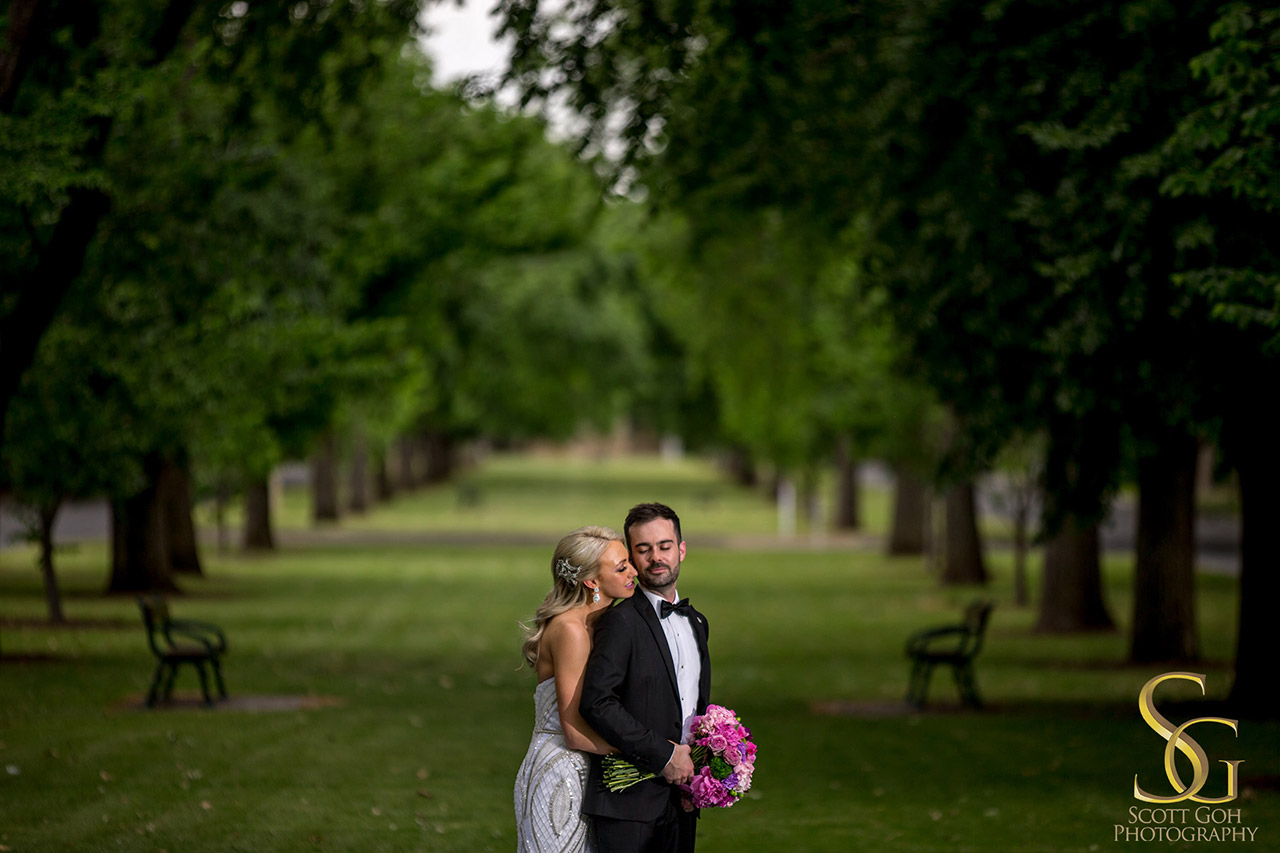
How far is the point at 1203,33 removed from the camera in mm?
12000

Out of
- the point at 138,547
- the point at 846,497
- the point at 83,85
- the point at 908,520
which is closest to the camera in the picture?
the point at 83,85

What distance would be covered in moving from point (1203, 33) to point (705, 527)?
40180 mm

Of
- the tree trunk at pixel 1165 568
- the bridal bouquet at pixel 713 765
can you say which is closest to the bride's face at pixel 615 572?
the bridal bouquet at pixel 713 765

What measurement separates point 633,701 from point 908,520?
108 feet

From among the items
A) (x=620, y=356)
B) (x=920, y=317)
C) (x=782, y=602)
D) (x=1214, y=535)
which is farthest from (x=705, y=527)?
(x=920, y=317)

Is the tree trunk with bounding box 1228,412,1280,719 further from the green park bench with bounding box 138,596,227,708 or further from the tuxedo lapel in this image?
the tuxedo lapel

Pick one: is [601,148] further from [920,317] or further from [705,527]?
[705,527]

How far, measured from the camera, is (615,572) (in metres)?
5.52

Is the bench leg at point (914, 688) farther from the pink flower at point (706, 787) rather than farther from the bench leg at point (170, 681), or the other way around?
the pink flower at point (706, 787)

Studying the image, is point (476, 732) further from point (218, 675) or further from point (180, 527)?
point (180, 527)

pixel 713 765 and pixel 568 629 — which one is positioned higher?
pixel 568 629

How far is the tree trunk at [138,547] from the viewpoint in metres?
25.3

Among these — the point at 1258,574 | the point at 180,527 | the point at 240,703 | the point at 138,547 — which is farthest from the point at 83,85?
the point at 180,527

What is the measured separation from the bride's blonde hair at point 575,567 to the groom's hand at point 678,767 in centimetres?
58
